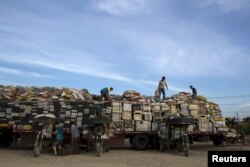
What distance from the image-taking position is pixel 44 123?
76.7 ft

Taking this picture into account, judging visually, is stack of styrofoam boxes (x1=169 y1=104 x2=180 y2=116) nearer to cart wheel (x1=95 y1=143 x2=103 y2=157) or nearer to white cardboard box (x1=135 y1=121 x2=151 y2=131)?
white cardboard box (x1=135 y1=121 x2=151 y2=131)

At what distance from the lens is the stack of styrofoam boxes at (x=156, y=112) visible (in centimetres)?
2688

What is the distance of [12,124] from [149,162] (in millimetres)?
10678

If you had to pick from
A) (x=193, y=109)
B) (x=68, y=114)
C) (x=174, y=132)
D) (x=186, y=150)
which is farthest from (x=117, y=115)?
(x=186, y=150)

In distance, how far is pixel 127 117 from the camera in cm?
2670

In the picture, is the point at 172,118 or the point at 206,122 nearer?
the point at 172,118

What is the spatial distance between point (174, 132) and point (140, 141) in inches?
115

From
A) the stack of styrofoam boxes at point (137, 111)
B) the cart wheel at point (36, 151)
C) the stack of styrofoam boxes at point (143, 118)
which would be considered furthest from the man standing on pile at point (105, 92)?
the cart wheel at point (36, 151)

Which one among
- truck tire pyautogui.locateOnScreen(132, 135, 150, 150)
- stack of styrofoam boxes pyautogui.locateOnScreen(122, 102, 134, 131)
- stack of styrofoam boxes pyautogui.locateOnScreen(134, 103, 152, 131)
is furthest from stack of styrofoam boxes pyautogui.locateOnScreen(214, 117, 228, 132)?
stack of styrofoam boxes pyautogui.locateOnScreen(122, 102, 134, 131)

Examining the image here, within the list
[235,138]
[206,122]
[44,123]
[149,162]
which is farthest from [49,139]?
[235,138]

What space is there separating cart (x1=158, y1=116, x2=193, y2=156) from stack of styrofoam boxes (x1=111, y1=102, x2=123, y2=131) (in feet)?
8.74

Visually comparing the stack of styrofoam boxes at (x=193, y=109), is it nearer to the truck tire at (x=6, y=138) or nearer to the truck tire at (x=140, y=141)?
the truck tire at (x=140, y=141)

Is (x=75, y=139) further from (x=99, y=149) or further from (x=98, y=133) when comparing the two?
(x=99, y=149)

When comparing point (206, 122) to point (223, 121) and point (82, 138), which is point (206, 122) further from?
point (82, 138)
